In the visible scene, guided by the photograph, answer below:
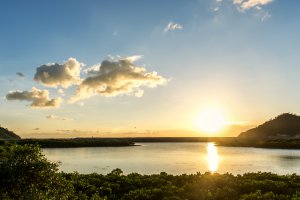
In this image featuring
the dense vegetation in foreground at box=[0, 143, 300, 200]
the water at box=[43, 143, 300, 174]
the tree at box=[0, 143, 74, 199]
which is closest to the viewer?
the tree at box=[0, 143, 74, 199]

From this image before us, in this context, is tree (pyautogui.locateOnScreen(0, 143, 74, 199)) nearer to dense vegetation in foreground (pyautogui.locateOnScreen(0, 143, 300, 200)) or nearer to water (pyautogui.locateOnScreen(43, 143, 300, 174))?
dense vegetation in foreground (pyautogui.locateOnScreen(0, 143, 300, 200))

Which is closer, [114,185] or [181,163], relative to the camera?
[114,185]

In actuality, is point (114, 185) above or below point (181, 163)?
above

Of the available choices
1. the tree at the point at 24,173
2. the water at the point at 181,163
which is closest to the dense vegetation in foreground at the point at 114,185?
the tree at the point at 24,173

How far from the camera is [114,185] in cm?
3350

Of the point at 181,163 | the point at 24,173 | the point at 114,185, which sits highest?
the point at 24,173

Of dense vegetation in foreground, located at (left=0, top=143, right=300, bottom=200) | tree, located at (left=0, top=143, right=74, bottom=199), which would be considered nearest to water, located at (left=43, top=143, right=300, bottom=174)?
dense vegetation in foreground, located at (left=0, top=143, right=300, bottom=200)

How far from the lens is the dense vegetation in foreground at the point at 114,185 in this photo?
17062mm

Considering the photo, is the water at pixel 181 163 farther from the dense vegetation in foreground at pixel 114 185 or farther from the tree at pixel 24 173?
the tree at pixel 24 173

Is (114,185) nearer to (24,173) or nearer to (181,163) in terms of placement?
(24,173)

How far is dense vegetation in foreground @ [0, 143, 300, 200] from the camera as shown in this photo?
672 inches

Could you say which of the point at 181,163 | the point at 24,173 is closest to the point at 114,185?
the point at 24,173

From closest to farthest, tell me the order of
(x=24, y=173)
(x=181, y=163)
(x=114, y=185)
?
(x=24, y=173), (x=114, y=185), (x=181, y=163)

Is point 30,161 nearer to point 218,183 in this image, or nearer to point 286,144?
point 218,183
